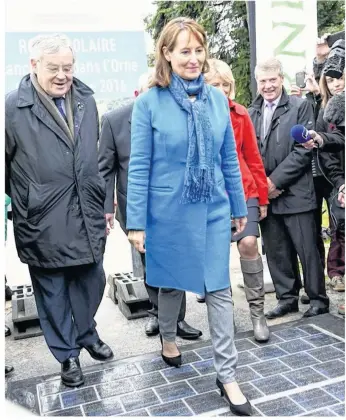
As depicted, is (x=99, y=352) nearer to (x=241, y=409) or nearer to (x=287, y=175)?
(x=241, y=409)

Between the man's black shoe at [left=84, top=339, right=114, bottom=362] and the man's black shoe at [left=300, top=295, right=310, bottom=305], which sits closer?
the man's black shoe at [left=84, top=339, right=114, bottom=362]

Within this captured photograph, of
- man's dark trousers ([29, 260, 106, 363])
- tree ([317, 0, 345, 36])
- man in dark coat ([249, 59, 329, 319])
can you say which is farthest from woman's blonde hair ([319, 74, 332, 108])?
tree ([317, 0, 345, 36])

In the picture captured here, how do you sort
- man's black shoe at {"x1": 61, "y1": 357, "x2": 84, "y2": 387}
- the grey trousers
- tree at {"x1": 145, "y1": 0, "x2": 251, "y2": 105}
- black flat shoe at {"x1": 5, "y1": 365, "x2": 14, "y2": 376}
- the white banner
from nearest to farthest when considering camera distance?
the grey trousers
man's black shoe at {"x1": 61, "y1": 357, "x2": 84, "y2": 387}
black flat shoe at {"x1": 5, "y1": 365, "x2": 14, "y2": 376}
the white banner
tree at {"x1": 145, "y1": 0, "x2": 251, "y2": 105}

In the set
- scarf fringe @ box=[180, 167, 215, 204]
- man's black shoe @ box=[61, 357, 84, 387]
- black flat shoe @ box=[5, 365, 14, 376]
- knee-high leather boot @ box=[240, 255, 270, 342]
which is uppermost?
scarf fringe @ box=[180, 167, 215, 204]

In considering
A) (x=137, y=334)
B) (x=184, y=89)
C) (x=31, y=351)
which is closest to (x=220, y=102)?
(x=184, y=89)

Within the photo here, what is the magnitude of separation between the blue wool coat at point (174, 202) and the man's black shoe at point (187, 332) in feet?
3.57

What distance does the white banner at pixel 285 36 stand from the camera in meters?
5.21

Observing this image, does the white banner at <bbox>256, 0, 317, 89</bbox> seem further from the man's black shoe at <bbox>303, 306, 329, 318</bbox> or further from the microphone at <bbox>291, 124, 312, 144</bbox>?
the man's black shoe at <bbox>303, 306, 329, 318</bbox>

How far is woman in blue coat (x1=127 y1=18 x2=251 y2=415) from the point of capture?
9.93ft

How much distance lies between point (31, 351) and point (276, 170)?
2.33 meters

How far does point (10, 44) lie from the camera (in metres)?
4.84

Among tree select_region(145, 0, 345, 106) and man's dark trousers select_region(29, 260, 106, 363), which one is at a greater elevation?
tree select_region(145, 0, 345, 106)

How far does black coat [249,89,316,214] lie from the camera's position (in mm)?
4316

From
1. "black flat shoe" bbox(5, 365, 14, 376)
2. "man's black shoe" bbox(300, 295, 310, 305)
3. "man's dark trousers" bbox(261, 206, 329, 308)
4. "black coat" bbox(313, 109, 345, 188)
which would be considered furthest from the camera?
"man's black shoe" bbox(300, 295, 310, 305)
